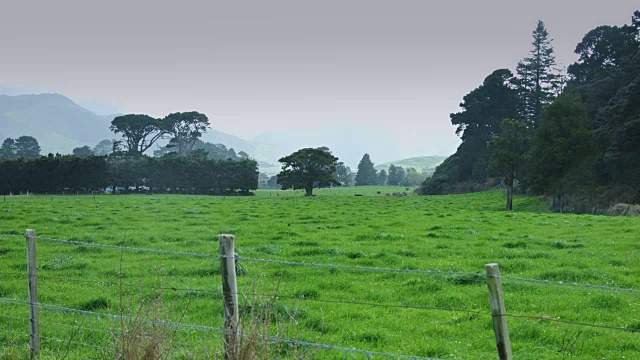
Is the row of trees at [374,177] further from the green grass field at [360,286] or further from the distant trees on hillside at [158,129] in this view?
the green grass field at [360,286]

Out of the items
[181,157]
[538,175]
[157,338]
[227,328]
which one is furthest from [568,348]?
[181,157]

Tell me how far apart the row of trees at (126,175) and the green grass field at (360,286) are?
6443cm

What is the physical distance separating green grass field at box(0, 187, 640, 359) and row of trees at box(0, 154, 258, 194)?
6443 centimetres

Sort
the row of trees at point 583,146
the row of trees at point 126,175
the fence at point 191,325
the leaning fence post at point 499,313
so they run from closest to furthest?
the leaning fence post at point 499,313 < the fence at point 191,325 < the row of trees at point 583,146 < the row of trees at point 126,175

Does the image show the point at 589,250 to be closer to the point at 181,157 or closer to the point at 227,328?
the point at 227,328

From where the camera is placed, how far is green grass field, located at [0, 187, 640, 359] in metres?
8.53

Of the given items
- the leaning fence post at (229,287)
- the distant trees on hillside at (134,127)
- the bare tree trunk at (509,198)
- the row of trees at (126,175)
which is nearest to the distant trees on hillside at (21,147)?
the distant trees on hillside at (134,127)

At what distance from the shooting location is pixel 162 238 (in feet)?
70.0

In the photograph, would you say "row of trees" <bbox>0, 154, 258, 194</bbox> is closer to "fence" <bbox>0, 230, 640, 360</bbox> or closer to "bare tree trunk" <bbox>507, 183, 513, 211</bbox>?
"bare tree trunk" <bbox>507, 183, 513, 211</bbox>

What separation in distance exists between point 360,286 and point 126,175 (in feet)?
282

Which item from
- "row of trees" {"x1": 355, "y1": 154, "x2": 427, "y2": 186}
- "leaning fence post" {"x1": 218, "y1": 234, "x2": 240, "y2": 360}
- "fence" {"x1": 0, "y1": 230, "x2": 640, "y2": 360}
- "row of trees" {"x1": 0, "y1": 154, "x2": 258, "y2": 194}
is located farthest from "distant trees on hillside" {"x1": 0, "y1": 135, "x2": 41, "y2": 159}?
"leaning fence post" {"x1": 218, "y1": 234, "x2": 240, "y2": 360}

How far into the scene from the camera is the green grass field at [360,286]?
853 cm

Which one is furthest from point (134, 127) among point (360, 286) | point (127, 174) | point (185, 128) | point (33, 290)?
point (33, 290)

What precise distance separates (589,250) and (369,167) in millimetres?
139358
